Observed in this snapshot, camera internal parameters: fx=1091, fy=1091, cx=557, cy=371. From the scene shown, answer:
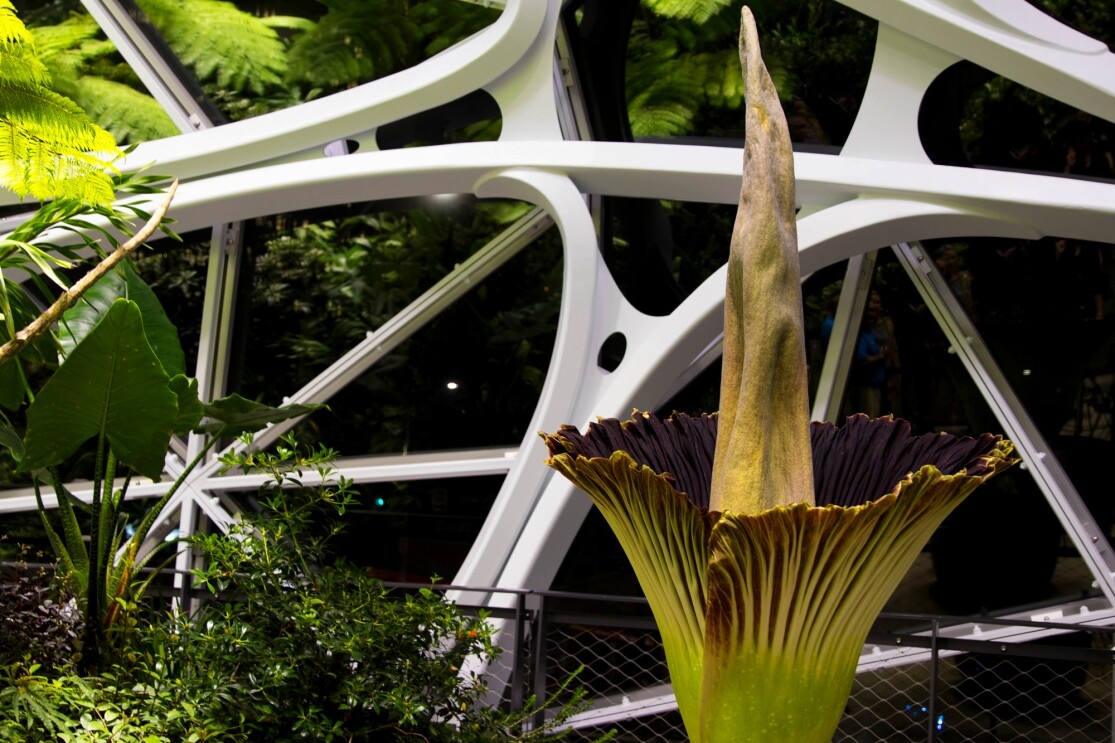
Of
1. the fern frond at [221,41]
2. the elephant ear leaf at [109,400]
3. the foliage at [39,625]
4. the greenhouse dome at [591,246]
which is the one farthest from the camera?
the fern frond at [221,41]

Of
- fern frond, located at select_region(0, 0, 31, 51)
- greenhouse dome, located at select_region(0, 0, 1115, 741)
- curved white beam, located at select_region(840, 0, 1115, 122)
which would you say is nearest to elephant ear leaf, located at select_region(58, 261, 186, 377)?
greenhouse dome, located at select_region(0, 0, 1115, 741)

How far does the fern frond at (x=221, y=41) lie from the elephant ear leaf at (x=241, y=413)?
325cm

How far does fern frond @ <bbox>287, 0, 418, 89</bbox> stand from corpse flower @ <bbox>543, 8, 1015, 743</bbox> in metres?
4.96

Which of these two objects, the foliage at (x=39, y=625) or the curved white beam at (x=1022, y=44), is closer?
the foliage at (x=39, y=625)

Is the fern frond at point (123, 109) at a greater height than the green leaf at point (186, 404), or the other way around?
the fern frond at point (123, 109)

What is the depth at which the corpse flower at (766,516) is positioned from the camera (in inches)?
95.0

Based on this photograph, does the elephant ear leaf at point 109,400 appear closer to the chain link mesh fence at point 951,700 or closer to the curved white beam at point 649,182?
the curved white beam at point 649,182

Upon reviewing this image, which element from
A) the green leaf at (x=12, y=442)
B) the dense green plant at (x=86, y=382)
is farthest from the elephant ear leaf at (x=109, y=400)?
the green leaf at (x=12, y=442)

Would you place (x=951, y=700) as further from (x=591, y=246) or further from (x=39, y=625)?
(x=39, y=625)

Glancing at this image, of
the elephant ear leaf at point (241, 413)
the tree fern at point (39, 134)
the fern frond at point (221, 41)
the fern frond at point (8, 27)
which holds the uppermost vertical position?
the fern frond at point (221, 41)

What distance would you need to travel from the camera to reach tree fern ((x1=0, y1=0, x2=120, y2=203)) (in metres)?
4.11

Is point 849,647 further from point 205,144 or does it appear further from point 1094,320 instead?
point 205,144

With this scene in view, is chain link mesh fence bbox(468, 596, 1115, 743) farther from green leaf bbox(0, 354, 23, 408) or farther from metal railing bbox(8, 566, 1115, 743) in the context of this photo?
green leaf bbox(0, 354, 23, 408)

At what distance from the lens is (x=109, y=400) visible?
174 inches
